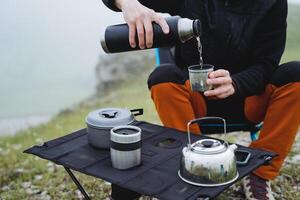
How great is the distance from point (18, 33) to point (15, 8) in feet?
1.95

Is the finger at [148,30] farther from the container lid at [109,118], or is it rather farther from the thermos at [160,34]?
the container lid at [109,118]

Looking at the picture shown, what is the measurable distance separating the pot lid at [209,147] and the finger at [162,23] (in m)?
0.49

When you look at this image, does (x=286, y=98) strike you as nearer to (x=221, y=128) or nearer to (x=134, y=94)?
(x=221, y=128)

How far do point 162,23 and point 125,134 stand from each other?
0.46 m

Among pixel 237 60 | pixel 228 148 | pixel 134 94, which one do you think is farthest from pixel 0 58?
pixel 228 148

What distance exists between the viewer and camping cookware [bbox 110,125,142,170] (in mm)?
1656

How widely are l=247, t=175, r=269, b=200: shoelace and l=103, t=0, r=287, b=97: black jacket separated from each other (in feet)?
A: 1.37

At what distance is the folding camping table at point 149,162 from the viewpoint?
150 cm

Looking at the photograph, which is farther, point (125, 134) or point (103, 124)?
point (103, 124)

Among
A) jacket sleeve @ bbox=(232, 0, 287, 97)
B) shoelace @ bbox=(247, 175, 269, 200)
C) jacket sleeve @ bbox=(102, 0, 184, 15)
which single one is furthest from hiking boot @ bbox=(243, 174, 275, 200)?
jacket sleeve @ bbox=(102, 0, 184, 15)

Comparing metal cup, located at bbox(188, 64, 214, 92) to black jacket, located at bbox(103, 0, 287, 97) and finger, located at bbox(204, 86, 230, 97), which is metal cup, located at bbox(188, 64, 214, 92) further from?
black jacket, located at bbox(103, 0, 287, 97)

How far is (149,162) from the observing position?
5.65 feet

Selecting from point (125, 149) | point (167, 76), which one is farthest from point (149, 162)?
point (167, 76)

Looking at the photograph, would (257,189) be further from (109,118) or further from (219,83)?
(109,118)
